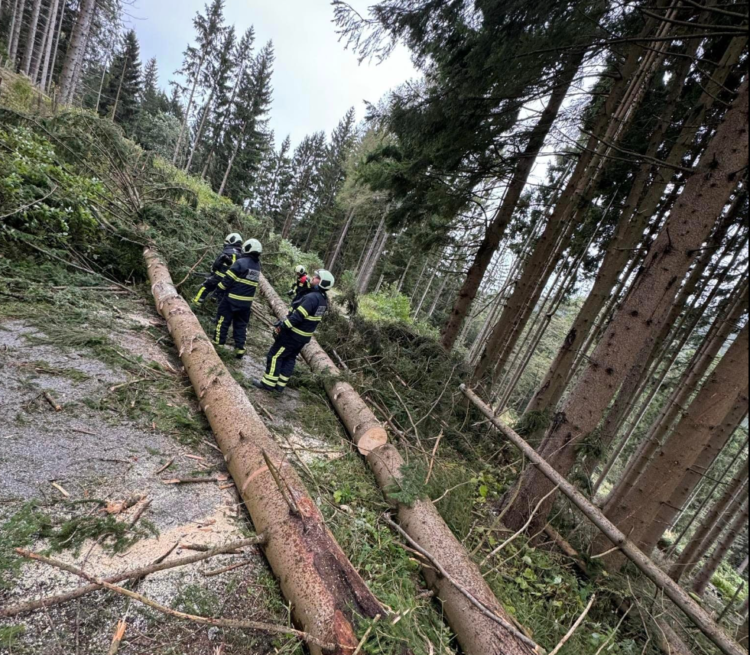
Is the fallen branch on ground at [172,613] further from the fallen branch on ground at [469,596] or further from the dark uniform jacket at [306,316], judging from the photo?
the dark uniform jacket at [306,316]

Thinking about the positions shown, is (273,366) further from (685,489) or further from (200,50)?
(200,50)

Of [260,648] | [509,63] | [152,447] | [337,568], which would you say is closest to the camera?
[260,648]

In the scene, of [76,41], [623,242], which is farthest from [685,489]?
[76,41]

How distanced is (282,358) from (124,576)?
11.2 ft

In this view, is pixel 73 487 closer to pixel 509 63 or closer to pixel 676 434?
pixel 676 434

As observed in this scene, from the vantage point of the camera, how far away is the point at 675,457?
424 cm

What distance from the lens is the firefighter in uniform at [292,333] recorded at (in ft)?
17.5

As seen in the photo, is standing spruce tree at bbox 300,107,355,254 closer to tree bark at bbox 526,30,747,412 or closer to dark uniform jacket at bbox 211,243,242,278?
dark uniform jacket at bbox 211,243,242,278

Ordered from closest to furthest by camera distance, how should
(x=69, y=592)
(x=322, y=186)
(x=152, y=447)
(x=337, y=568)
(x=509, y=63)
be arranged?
1. (x=69, y=592)
2. (x=337, y=568)
3. (x=152, y=447)
4. (x=509, y=63)
5. (x=322, y=186)

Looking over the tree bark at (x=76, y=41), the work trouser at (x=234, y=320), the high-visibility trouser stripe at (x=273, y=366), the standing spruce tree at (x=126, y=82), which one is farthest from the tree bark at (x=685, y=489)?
the standing spruce tree at (x=126, y=82)

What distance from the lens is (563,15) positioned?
4.52 meters

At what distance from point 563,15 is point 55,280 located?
7.60 metres

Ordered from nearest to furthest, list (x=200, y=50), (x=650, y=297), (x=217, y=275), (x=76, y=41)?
1. (x=650, y=297)
2. (x=217, y=275)
3. (x=76, y=41)
4. (x=200, y=50)

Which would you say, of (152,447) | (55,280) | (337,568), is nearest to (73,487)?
(152,447)
